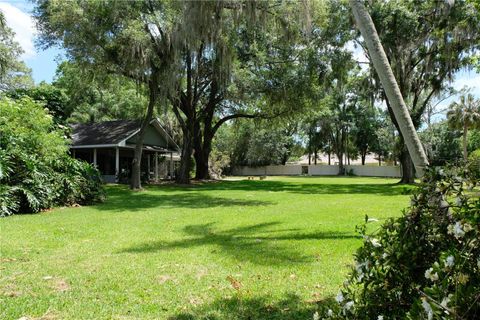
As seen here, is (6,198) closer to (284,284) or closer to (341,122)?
(284,284)

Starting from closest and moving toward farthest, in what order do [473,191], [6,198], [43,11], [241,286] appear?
1. [473,191]
2. [241,286]
3. [6,198]
4. [43,11]

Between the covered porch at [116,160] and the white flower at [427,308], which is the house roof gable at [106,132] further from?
the white flower at [427,308]

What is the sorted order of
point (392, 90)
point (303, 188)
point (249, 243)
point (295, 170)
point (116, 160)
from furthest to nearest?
1. point (295, 170)
2. point (116, 160)
3. point (303, 188)
4. point (249, 243)
5. point (392, 90)

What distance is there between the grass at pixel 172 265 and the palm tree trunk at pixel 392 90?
950 millimetres

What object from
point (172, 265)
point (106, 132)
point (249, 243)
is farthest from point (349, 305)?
point (106, 132)

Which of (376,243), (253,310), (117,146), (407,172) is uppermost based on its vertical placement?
(117,146)

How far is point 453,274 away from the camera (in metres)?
1.81

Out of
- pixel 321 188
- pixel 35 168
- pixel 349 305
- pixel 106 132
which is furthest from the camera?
pixel 106 132

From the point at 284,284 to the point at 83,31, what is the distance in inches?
577

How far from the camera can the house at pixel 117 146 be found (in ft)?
85.6

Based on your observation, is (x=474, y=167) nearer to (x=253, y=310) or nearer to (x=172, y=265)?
(x=253, y=310)

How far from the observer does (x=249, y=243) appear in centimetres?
709

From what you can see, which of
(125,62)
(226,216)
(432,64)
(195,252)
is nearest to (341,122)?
(432,64)

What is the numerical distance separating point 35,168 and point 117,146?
13928mm
